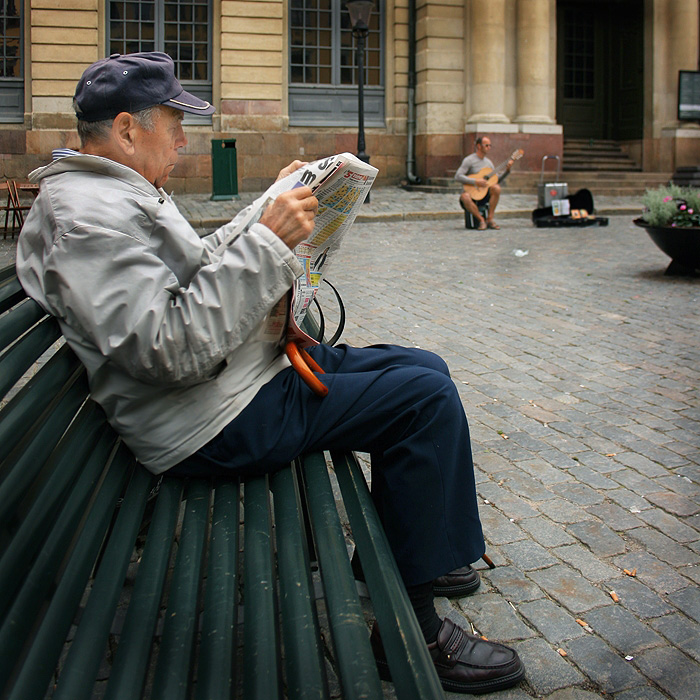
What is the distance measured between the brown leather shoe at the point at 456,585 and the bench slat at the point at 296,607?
0.78 meters

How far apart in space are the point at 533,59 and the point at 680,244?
1236 cm

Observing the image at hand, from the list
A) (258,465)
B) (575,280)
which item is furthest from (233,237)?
(575,280)

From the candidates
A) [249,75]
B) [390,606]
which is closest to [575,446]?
[390,606]

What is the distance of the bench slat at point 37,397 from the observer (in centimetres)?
167

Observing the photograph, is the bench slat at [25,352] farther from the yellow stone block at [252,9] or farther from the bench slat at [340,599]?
the yellow stone block at [252,9]

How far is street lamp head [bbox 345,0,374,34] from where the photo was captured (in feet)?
55.6

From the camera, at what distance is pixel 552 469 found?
3.91m

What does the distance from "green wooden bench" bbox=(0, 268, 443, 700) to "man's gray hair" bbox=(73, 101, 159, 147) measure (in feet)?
1.49

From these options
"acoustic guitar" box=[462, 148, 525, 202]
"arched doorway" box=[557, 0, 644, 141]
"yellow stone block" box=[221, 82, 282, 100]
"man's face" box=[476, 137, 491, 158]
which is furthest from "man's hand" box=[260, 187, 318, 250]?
"arched doorway" box=[557, 0, 644, 141]

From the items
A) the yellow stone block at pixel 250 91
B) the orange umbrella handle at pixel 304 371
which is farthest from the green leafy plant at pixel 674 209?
the yellow stone block at pixel 250 91

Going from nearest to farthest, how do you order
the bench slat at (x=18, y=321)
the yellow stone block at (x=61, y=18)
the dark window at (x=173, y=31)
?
1. the bench slat at (x=18, y=321)
2. the yellow stone block at (x=61, y=18)
3. the dark window at (x=173, y=31)

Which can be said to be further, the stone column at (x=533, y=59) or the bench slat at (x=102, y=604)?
the stone column at (x=533, y=59)

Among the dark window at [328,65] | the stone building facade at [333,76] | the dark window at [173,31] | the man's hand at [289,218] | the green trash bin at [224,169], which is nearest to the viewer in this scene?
the man's hand at [289,218]

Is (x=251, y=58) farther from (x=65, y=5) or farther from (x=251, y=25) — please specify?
(x=65, y=5)
